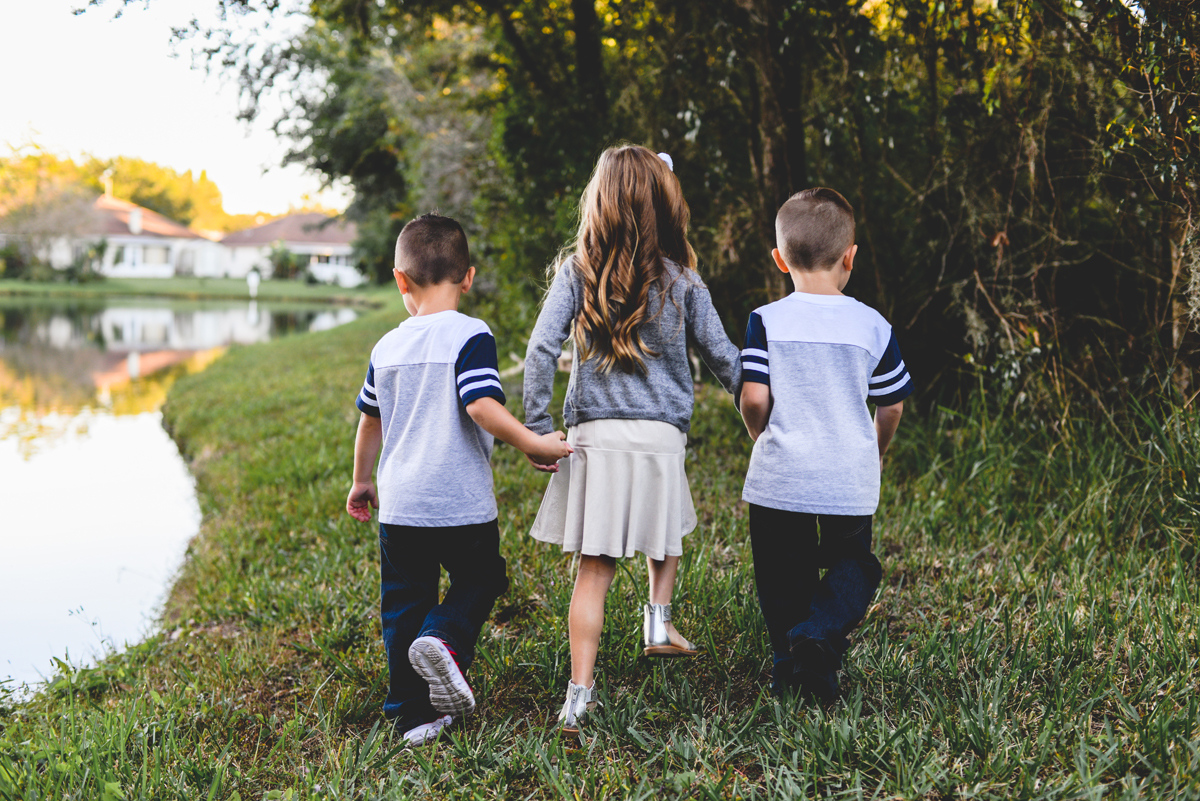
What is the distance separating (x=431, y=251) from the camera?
248 cm

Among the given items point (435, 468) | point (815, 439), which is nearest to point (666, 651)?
point (815, 439)

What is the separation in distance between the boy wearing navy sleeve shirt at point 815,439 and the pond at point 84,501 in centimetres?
324

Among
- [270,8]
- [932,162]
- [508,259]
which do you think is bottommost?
[508,259]

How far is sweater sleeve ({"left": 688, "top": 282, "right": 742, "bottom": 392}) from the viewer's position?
8.16 feet

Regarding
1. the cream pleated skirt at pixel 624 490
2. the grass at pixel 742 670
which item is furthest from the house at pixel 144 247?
the cream pleated skirt at pixel 624 490

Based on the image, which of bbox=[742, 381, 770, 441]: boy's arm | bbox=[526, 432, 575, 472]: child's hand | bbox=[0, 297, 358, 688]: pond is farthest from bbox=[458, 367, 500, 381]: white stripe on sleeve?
bbox=[0, 297, 358, 688]: pond

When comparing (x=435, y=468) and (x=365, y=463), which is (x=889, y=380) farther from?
(x=365, y=463)

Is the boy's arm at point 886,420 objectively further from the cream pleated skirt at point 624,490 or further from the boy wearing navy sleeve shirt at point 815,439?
the cream pleated skirt at point 624,490

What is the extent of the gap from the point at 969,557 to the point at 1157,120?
1.98 metres

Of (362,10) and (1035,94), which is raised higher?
(362,10)

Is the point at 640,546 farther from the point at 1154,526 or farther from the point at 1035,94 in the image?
the point at 1035,94

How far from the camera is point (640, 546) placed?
2.44 meters

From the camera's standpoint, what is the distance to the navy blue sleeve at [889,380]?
2.47 meters

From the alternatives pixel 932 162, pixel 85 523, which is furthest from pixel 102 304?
pixel 932 162
